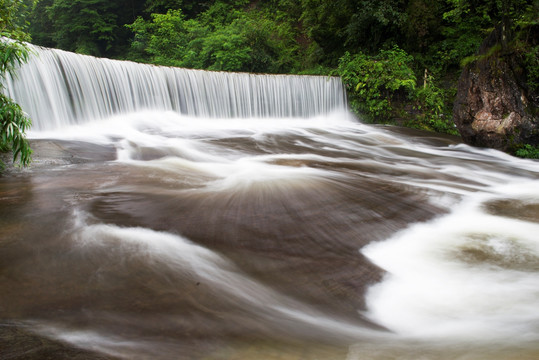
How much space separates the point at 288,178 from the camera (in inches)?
189

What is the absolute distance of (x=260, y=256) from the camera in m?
2.83

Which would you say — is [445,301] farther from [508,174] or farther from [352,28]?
[352,28]

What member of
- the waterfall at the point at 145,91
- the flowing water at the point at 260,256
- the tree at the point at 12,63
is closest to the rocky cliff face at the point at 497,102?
the flowing water at the point at 260,256

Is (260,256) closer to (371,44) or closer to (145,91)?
(145,91)

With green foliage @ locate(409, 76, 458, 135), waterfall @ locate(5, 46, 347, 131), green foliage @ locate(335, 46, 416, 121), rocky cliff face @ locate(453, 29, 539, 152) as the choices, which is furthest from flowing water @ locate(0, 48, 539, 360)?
green foliage @ locate(335, 46, 416, 121)

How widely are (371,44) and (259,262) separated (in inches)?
529

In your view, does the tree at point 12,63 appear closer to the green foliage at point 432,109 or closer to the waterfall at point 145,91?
the waterfall at point 145,91

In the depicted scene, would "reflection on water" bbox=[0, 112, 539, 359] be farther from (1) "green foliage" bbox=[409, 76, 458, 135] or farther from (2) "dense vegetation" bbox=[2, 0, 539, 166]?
(2) "dense vegetation" bbox=[2, 0, 539, 166]

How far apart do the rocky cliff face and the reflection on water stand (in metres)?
3.11

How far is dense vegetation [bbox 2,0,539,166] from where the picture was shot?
37.9ft

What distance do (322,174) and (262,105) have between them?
8.16 metres

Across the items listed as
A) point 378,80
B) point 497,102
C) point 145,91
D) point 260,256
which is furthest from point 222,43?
point 260,256

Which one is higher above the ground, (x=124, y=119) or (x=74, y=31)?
(x=74, y=31)

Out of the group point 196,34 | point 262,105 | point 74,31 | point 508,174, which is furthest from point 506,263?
point 74,31
